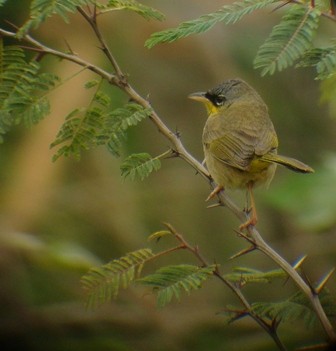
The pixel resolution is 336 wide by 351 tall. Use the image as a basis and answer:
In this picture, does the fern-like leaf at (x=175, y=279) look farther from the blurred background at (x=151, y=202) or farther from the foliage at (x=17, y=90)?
the blurred background at (x=151, y=202)

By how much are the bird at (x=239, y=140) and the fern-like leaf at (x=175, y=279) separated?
1.35 m

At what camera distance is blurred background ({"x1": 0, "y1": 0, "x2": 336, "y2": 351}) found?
568 cm

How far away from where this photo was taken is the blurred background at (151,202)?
5.68 m

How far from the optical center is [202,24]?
9.39ft

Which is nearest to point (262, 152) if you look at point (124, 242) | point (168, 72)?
point (124, 242)

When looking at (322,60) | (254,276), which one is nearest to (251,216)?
(254,276)

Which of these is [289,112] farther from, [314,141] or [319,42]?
[319,42]

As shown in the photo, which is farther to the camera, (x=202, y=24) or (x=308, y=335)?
(x=308, y=335)

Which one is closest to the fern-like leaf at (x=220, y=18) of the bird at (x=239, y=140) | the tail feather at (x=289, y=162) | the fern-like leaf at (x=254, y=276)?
the fern-like leaf at (x=254, y=276)

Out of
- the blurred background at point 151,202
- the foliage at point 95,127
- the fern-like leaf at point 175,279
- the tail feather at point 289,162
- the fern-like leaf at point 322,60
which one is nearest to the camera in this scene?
the fern-like leaf at point 322,60

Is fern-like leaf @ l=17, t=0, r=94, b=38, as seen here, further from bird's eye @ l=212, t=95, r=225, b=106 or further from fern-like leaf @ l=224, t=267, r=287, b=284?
bird's eye @ l=212, t=95, r=225, b=106

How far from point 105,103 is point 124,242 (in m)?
3.81

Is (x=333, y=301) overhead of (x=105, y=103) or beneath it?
beneath

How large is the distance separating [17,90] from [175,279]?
0.78 metres
